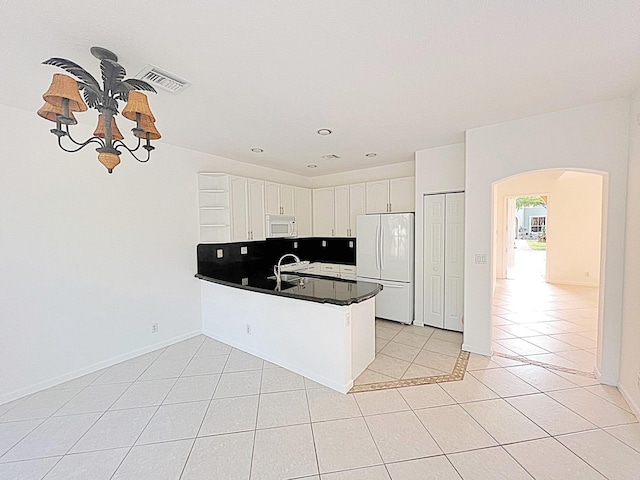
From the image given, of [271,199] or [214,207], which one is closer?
[214,207]

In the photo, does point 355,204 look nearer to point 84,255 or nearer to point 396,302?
point 396,302

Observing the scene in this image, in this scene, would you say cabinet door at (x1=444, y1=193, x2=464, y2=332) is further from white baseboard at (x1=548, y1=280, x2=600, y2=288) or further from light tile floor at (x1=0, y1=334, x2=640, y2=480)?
white baseboard at (x1=548, y1=280, x2=600, y2=288)

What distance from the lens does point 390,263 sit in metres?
4.57

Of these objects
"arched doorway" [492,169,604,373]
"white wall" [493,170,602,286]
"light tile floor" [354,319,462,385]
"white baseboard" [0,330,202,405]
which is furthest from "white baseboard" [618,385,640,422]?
"white wall" [493,170,602,286]

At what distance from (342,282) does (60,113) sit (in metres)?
2.89

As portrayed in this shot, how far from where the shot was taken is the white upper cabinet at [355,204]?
5215mm

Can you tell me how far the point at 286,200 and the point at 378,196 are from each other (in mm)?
1677

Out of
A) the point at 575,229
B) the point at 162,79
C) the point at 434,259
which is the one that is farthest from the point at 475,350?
the point at 575,229

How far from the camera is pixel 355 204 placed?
532 cm

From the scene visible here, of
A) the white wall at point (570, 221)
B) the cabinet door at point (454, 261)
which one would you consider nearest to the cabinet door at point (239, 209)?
the cabinet door at point (454, 261)

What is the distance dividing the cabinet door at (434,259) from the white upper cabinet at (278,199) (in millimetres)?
2382

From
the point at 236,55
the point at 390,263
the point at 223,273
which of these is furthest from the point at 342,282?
the point at 236,55

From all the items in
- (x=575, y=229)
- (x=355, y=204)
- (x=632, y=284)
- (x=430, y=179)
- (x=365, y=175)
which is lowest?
(x=632, y=284)

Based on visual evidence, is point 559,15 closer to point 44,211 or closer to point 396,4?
point 396,4
